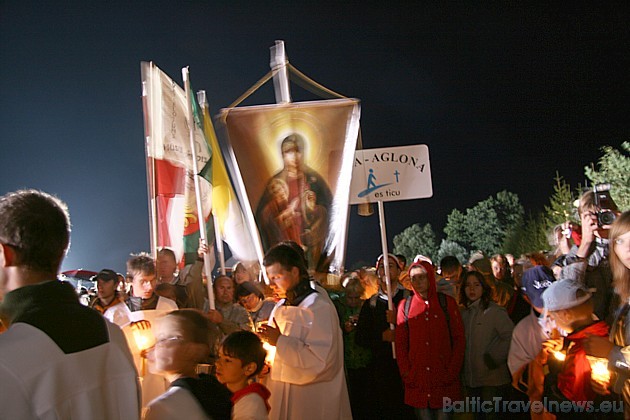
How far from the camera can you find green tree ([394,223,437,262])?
80.8 meters

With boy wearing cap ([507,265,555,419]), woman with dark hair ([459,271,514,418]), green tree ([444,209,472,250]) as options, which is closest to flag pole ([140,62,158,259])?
woman with dark hair ([459,271,514,418])

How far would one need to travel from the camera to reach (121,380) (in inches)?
84.2

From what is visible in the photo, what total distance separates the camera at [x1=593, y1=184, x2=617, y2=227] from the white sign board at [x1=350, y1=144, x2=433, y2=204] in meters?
2.16

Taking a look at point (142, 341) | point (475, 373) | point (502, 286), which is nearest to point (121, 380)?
point (142, 341)

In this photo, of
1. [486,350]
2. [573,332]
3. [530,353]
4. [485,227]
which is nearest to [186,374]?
[573,332]

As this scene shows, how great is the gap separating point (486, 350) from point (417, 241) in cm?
7708

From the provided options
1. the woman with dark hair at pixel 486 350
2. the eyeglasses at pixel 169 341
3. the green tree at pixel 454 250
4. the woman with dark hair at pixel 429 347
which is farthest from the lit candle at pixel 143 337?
the green tree at pixel 454 250

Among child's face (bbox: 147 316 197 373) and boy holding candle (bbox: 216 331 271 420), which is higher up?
child's face (bbox: 147 316 197 373)

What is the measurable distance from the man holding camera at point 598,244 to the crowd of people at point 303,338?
1cm

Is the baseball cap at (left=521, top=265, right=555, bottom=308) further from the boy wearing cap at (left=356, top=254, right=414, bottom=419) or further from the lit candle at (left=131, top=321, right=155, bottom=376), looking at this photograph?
the lit candle at (left=131, top=321, right=155, bottom=376)

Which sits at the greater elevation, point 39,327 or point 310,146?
point 310,146

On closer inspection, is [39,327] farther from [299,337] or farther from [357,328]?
[357,328]

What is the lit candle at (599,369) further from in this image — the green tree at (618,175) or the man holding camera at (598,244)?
the green tree at (618,175)

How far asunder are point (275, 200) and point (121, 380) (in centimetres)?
448
